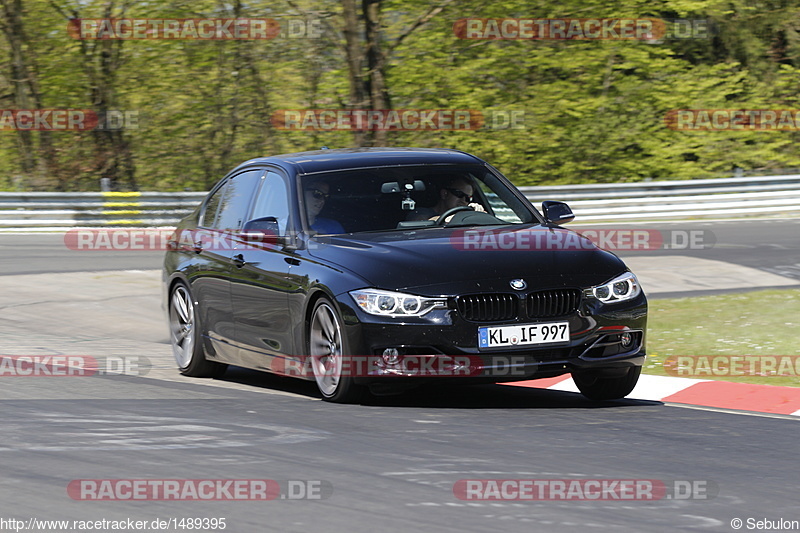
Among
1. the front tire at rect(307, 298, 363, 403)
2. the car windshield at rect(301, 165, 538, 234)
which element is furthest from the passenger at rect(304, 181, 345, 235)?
the front tire at rect(307, 298, 363, 403)

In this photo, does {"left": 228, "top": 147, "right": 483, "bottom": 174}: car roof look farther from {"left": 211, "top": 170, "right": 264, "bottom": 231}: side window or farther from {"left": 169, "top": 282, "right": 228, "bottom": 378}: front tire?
{"left": 169, "top": 282, "right": 228, "bottom": 378}: front tire

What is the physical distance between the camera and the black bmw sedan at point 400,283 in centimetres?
773

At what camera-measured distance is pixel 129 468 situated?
19.9ft

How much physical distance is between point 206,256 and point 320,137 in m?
24.9

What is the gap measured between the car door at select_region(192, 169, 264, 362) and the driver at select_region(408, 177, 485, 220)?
55.3 inches

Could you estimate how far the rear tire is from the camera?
335 inches

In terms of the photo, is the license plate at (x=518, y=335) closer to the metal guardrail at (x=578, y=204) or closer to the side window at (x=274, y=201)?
the side window at (x=274, y=201)

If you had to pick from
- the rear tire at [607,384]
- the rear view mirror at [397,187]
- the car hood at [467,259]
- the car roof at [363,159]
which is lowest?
the rear tire at [607,384]

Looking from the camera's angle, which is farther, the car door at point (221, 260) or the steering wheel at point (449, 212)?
the car door at point (221, 260)

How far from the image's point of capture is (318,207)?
8.88 meters

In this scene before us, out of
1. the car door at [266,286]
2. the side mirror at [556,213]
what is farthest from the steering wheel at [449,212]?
the car door at [266,286]

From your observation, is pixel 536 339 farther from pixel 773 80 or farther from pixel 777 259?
pixel 773 80

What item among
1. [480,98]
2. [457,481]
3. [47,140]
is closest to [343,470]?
[457,481]

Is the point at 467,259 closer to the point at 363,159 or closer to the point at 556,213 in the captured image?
the point at 556,213
